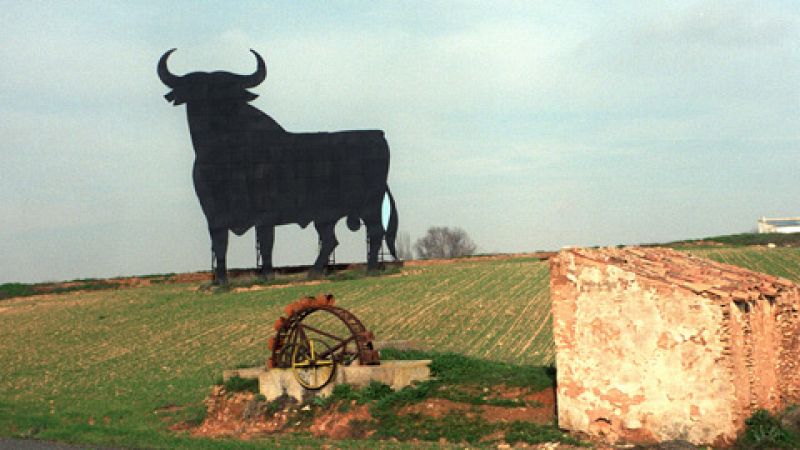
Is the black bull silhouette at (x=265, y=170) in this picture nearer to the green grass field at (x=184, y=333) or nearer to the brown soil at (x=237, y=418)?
the green grass field at (x=184, y=333)

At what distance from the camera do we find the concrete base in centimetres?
2005

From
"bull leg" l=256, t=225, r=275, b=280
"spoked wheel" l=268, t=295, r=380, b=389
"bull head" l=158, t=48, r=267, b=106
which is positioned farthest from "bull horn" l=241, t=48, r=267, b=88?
"spoked wheel" l=268, t=295, r=380, b=389

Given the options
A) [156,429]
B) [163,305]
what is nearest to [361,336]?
[156,429]

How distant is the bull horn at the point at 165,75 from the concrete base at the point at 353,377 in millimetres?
24751

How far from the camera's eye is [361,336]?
67.2 feet

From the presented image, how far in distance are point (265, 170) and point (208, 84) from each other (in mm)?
4422

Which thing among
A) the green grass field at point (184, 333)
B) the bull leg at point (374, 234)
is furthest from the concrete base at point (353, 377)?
the bull leg at point (374, 234)

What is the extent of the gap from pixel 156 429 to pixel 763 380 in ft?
40.0

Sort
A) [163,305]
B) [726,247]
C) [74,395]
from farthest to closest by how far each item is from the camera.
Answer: [726,247], [163,305], [74,395]

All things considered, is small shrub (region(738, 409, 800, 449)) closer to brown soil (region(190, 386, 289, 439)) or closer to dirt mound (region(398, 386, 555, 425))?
dirt mound (region(398, 386, 555, 425))

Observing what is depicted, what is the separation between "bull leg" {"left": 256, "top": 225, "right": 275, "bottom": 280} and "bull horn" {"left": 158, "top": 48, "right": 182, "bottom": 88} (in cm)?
718

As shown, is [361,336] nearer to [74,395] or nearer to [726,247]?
[74,395]

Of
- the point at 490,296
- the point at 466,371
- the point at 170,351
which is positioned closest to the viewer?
the point at 466,371

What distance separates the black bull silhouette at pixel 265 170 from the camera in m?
43.6
